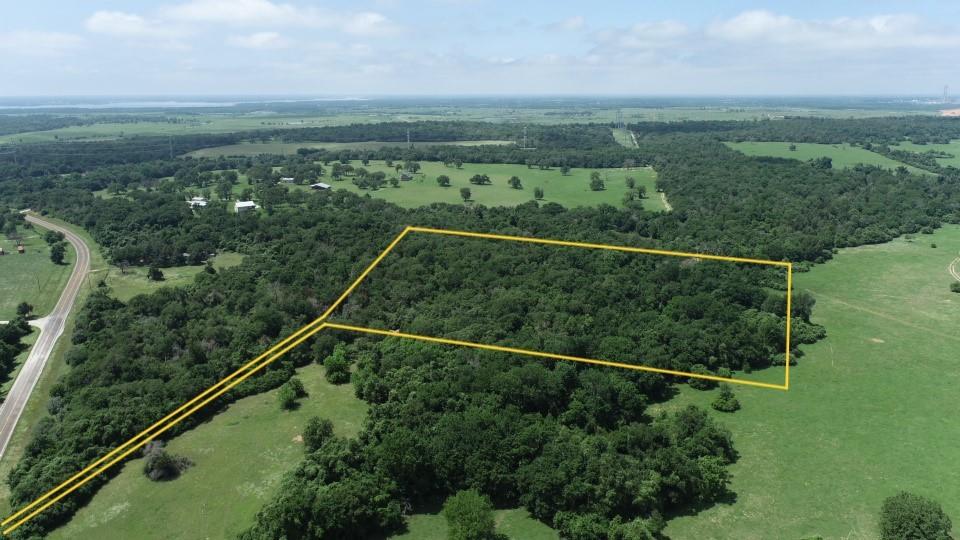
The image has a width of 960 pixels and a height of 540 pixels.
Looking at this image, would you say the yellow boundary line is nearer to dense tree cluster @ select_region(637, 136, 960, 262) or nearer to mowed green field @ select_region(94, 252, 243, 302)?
dense tree cluster @ select_region(637, 136, 960, 262)

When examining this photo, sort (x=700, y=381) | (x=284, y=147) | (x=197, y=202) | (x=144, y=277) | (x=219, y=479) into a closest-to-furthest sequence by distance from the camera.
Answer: (x=219, y=479), (x=700, y=381), (x=144, y=277), (x=197, y=202), (x=284, y=147)

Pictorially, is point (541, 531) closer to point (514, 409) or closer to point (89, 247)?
point (514, 409)

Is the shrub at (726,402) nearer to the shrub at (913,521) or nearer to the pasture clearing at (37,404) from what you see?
the shrub at (913,521)

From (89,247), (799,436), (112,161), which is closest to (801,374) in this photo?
(799,436)

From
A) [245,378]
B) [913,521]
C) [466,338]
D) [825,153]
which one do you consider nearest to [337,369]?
[245,378]

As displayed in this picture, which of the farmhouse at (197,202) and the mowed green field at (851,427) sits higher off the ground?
the farmhouse at (197,202)

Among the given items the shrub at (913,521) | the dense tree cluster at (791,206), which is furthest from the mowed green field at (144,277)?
the shrub at (913,521)

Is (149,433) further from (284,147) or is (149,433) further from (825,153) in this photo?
(825,153)
